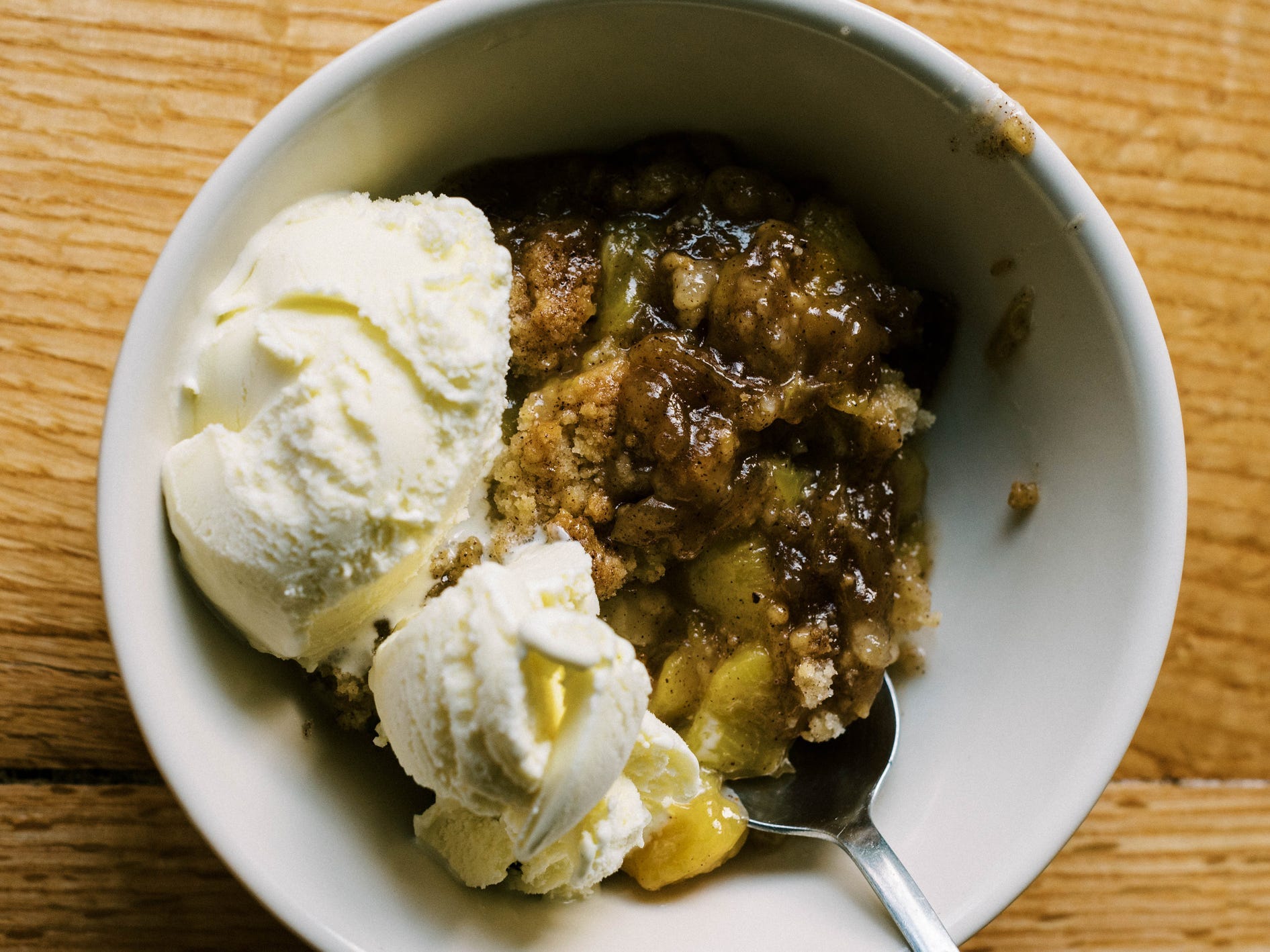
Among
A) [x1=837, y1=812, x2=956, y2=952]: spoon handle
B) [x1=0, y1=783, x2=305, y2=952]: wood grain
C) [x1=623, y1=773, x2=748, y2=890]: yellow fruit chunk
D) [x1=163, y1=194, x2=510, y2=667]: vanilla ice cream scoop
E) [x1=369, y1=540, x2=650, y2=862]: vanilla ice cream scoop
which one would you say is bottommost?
[x1=0, y1=783, x2=305, y2=952]: wood grain

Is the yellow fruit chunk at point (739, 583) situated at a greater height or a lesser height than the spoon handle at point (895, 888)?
greater

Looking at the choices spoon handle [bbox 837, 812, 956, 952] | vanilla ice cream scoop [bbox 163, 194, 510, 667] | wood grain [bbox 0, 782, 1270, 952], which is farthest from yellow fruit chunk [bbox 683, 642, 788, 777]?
wood grain [bbox 0, 782, 1270, 952]

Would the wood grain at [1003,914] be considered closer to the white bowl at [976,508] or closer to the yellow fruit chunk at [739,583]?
the white bowl at [976,508]

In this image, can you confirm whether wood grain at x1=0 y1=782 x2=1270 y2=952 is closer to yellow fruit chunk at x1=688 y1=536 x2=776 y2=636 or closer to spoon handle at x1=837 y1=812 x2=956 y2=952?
spoon handle at x1=837 y1=812 x2=956 y2=952

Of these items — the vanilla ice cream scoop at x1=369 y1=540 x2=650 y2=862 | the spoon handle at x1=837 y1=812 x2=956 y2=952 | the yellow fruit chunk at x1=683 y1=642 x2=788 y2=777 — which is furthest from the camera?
the yellow fruit chunk at x1=683 y1=642 x2=788 y2=777

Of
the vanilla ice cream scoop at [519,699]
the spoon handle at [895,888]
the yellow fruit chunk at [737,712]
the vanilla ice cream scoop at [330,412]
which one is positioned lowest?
the spoon handle at [895,888]

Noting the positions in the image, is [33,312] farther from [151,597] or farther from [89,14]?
[151,597]

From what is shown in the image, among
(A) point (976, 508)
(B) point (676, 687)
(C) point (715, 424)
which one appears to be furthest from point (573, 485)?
(A) point (976, 508)

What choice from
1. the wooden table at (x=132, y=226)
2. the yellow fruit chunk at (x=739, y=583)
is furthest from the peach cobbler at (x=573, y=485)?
the wooden table at (x=132, y=226)
